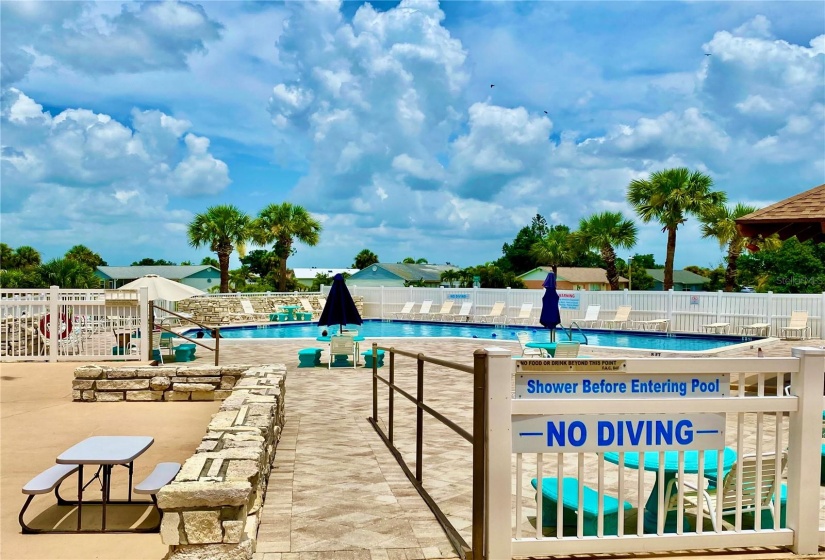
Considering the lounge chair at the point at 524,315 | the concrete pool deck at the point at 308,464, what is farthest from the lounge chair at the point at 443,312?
the concrete pool deck at the point at 308,464

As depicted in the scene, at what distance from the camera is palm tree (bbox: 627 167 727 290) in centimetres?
3284

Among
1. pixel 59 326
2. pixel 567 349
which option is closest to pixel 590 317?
pixel 567 349

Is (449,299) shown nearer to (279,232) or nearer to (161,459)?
(279,232)

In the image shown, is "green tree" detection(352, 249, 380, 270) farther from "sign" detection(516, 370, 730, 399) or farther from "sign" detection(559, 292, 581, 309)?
"sign" detection(516, 370, 730, 399)

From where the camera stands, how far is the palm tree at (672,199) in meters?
32.8

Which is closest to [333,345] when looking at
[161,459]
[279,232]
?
[161,459]

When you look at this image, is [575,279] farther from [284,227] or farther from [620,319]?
[620,319]

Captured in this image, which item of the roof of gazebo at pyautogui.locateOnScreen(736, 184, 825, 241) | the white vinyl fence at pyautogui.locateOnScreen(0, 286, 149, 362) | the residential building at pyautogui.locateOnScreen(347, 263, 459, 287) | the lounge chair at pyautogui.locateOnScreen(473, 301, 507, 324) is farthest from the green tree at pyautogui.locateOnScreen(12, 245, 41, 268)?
the roof of gazebo at pyautogui.locateOnScreen(736, 184, 825, 241)

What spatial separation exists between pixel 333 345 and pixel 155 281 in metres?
3.84

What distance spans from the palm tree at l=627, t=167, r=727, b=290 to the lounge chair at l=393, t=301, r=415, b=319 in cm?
1240

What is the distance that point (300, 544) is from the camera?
3.68m

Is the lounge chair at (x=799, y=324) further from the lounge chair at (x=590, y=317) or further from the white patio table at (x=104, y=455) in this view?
the white patio table at (x=104, y=455)

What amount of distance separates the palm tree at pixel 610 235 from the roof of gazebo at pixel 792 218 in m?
28.9

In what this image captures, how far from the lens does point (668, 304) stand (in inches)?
953
